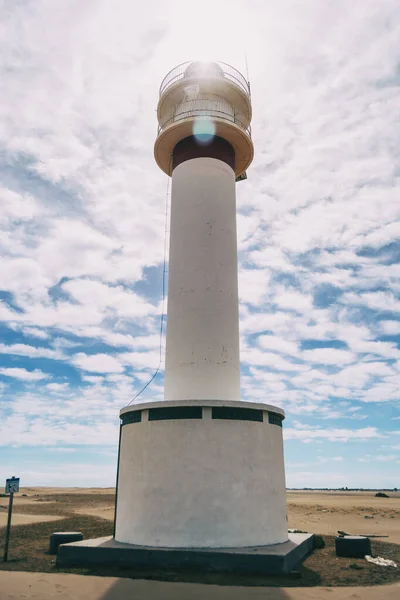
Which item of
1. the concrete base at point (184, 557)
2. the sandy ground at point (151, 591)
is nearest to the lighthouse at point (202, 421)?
the concrete base at point (184, 557)

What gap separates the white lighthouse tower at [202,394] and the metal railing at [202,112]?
48mm

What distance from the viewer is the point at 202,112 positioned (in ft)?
59.2

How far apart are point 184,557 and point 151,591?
2.06 m

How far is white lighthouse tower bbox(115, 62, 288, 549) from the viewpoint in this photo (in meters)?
13.4

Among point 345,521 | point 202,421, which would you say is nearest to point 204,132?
point 202,421

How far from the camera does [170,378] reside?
1609 cm

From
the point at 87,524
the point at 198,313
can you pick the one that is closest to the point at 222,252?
the point at 198,313

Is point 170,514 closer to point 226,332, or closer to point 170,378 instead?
point 170,378

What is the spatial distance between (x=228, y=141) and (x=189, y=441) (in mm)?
11690

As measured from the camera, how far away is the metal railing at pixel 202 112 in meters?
18.0

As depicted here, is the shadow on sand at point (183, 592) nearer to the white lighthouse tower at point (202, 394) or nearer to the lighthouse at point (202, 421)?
the lighthouse at point (202, 421)

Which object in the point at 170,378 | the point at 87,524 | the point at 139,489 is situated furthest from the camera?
the point at 87,524

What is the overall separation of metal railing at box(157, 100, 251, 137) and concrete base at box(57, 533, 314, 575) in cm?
1460

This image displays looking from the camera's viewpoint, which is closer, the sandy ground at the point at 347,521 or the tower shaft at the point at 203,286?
the tower shaft at the point at 203,286
